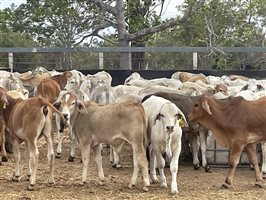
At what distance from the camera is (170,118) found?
766 centimetres

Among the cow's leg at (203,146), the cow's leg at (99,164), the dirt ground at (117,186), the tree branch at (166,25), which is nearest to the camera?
the dirt ground at (117,186)

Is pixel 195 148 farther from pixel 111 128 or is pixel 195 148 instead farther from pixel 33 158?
pixel 33 158

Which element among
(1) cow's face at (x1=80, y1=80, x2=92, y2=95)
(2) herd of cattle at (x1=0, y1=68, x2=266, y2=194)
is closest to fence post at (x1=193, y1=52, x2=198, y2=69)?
(1) cow's face at (x1=80, y1=80, x2=92, y2=95)

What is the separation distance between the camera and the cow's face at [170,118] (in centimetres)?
761

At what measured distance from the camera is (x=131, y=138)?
7.78m

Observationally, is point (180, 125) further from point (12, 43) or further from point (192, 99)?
point (12, 43)

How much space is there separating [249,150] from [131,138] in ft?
5.97

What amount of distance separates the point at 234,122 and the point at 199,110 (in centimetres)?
57

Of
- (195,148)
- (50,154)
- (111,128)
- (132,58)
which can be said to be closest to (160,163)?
(111,128)

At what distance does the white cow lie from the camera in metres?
7.66

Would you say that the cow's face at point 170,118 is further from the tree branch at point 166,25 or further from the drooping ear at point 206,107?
the tree branch at point 166,25

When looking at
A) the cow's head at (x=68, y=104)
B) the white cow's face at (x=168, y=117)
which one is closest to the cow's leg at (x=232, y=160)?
the white cow's face at (x=168, y=117)

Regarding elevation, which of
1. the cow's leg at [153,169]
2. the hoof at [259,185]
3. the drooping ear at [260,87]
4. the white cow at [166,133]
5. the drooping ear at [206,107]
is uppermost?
the drooping ear at [260,87]

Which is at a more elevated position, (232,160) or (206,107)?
(206,107)
